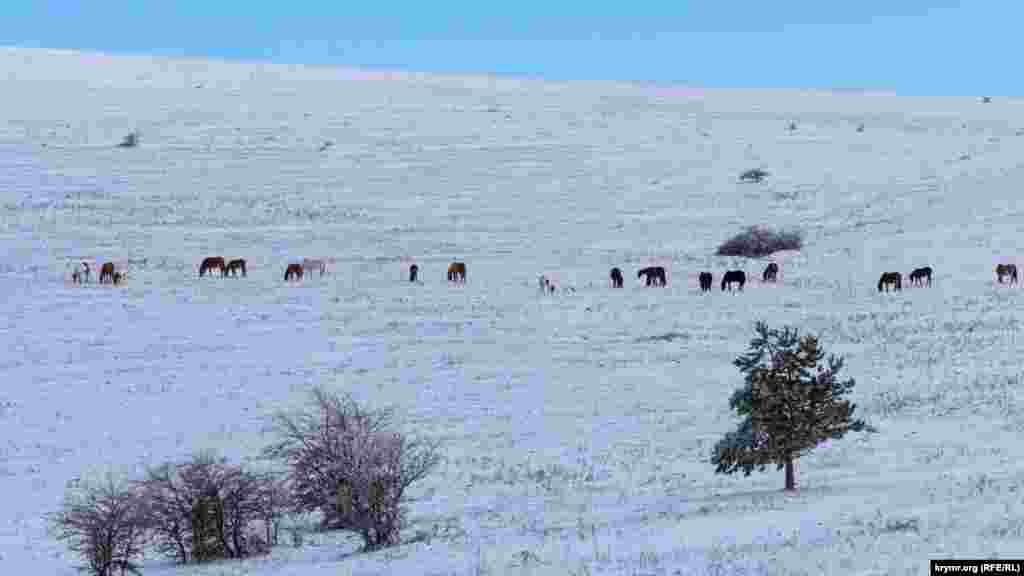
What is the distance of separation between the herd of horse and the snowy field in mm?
550

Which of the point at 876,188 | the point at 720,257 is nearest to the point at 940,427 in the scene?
the point at 720,257

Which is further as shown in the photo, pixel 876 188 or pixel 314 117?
pixel 314 117

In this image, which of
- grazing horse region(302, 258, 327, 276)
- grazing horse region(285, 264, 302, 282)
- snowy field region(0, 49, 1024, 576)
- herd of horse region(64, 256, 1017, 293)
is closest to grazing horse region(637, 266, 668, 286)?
herd of horse region(64, 256, 1017, 293)

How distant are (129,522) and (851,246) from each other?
34034 millimetres

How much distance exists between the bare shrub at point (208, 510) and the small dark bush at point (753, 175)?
159 ft

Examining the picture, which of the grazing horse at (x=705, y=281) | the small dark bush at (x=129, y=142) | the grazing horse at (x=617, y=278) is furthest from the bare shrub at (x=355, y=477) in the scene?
the small dark bush at (x=129, y=142)

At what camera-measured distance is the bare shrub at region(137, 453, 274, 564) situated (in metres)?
16.4

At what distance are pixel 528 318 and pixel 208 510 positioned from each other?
725 inches

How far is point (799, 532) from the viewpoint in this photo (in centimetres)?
1352

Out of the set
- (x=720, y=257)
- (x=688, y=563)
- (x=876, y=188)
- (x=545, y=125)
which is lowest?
(x=688, y=563)

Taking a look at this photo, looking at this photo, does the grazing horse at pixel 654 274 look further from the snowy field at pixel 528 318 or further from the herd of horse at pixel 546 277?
the snowy field at pixel 528 318

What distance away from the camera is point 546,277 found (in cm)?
4119

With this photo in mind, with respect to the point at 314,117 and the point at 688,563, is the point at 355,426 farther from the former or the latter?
Answer: the point at 314,117

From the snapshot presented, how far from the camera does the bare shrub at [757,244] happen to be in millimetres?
46188
